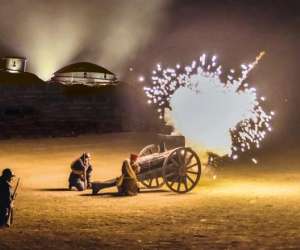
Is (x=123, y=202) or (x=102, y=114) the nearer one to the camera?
(x=123, y=202)

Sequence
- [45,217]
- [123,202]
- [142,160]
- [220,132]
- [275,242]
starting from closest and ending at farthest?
1. [275,242]
2. [45,217]
3. [123,202]
4. [142,160]
5. [220,132]

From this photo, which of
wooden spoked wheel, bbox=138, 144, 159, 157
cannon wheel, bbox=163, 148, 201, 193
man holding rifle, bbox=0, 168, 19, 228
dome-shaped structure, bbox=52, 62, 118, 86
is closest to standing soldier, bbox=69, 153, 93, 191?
wooden spoked wheel, bbox=138, 144, 159, 157

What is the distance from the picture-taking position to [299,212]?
11672mm

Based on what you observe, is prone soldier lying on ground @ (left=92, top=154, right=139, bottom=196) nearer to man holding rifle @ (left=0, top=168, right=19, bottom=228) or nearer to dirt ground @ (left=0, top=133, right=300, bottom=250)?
dirt ground @ (left=0, top=133, right=300, bottom=250)

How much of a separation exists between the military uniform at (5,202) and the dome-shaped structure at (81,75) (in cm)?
3678

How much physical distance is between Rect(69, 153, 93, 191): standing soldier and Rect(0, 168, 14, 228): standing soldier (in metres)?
5.43

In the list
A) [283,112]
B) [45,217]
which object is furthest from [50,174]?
[283,112]

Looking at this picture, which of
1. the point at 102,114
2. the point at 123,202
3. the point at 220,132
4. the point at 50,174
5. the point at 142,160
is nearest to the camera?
the point at 123,202

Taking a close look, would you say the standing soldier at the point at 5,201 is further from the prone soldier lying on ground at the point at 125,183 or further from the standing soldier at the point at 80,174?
the standing soldier at the point at 80,174

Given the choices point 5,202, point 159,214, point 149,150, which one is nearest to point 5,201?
point 5,202

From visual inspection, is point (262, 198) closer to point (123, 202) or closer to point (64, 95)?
point (123, 202)

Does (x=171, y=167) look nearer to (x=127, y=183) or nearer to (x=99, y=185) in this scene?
(x=127, y=183)

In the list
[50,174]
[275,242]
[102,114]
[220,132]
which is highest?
[102,114]

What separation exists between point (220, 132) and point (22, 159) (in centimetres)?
830
